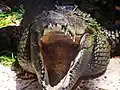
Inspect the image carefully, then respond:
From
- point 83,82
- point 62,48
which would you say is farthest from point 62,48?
point 83,82

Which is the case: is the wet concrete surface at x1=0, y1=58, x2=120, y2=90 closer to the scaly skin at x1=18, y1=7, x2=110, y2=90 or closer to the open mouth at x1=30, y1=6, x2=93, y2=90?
the scaly skin at x1=18, y1=7, x2=110, y2=90

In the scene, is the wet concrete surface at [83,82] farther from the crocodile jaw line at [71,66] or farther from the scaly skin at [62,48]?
the crocodile jaw line at [71,66]

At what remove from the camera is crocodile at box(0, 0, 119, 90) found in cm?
228

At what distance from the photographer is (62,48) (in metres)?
2.46

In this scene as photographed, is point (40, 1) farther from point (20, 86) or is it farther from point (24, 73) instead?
point (20, 86)

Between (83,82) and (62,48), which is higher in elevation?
(62,48)

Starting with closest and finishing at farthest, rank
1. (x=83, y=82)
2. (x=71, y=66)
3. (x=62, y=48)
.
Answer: (x=71, y=66) → (x=62, y=48) → (x=83, y=82)

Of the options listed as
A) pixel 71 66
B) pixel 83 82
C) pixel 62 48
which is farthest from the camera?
pixel 83 82

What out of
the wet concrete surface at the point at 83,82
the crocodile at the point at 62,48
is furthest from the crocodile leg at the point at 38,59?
the wet concrete surface at the point at 83,82

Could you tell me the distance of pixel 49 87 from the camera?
2275mm

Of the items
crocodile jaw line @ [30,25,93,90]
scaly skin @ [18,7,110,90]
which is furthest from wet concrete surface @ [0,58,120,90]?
crocodile jaw line @ [30,25,93,90]

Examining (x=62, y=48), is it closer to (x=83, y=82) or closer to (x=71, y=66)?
(x=71, y=66)

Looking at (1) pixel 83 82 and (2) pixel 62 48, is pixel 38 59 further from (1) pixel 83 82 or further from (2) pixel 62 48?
(1) pixel 83 82

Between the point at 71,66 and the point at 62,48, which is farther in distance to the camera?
the point at 62,48
